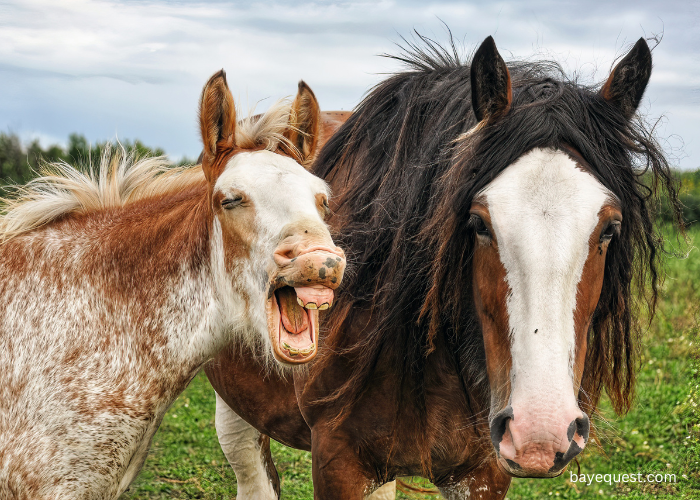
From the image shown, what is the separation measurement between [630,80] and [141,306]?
2344mm

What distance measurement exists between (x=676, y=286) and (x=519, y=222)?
8.97m

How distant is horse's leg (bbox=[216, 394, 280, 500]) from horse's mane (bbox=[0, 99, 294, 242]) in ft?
7.19

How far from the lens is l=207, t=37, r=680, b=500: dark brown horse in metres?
2.04

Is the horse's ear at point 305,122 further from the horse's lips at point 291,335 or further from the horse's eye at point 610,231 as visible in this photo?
the horse's eye at point 610,231

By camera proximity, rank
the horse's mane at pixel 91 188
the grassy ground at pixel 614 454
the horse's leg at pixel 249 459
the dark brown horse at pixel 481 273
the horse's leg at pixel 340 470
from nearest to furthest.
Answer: the dark brown horse at pixel 481 273 < the horse's leg at pixel 340 470 < the horse's mane at pixel 91 188 < the horse's leg at pixel 249 459 < the grassy ground at pixel 614 454

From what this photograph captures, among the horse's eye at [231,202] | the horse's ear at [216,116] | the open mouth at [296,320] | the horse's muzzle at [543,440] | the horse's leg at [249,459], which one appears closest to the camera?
the horse's muzzle at [543,440]

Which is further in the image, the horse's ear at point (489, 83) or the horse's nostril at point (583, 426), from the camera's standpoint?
the horse's ear at point (489, 83)

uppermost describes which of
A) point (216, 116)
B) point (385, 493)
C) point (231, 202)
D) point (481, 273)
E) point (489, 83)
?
point (489, 83)

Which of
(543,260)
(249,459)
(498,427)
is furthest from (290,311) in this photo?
(249,459)

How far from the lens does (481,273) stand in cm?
226

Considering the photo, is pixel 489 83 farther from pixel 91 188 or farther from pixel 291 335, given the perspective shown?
pixel 91 188

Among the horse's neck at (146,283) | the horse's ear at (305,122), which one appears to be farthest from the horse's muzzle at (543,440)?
the horse's ear at (305,122)

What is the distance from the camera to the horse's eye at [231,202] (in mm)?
2537

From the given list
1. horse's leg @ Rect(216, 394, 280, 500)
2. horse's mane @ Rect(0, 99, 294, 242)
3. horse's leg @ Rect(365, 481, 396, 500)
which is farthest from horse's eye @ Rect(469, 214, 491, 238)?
horse's leg @ Rect(216, 394, 280, 500)
